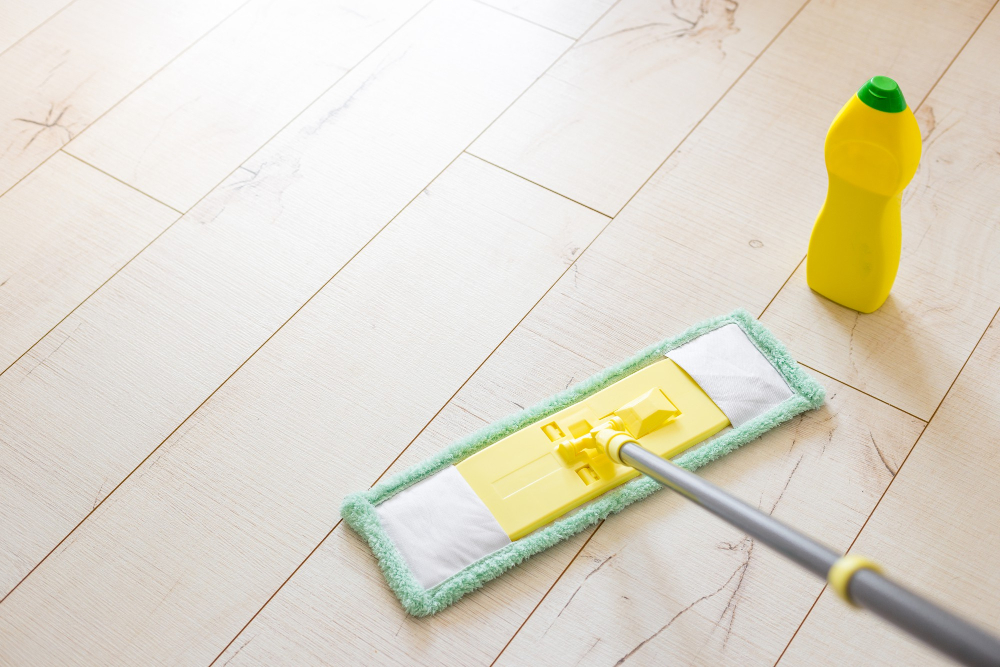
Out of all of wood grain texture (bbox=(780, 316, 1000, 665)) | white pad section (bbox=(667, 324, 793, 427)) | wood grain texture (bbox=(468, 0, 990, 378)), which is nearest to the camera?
wood grain texture (bbox=(780, 316, 1000, 665))

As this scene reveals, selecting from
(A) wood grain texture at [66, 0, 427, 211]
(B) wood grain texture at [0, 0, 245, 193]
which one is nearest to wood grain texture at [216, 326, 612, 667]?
(A) wood grain texture at [66, 0, 427, 211]

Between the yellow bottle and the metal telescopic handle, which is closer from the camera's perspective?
the metal telescopic handle

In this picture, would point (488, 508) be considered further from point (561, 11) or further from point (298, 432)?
point (561, 11)

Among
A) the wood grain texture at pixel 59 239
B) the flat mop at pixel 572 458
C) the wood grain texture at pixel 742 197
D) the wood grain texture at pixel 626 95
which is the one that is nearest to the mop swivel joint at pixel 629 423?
the flat mop at pixel 572 458

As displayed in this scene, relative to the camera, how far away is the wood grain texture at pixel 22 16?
61.4 inches

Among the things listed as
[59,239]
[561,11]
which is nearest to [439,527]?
[59,239]

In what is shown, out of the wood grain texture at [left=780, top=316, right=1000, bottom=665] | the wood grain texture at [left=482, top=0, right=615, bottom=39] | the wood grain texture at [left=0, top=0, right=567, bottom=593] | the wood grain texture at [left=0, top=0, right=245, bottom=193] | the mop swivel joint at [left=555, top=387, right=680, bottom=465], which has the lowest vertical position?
the wood grain texture at [left=780, top=316, right=1000, bottom=665]

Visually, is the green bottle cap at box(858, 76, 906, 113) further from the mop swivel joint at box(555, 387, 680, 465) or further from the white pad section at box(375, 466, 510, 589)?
the white pad section at box(375, 466, 510, 589)

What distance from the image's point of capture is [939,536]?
0.98 metres

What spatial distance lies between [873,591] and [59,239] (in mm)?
1173

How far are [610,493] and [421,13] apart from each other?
957 mm

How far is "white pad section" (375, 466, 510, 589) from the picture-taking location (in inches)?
38.3

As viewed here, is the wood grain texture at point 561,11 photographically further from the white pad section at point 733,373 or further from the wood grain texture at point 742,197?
the white pad section at point 733,373

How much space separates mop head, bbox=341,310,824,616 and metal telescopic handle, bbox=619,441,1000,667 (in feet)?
0.71
